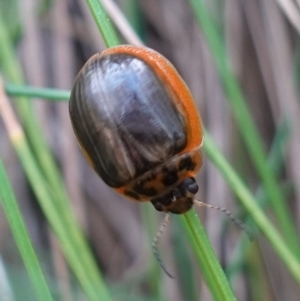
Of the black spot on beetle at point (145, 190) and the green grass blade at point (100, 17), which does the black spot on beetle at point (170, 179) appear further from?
the green grass blade at point (100, 17)

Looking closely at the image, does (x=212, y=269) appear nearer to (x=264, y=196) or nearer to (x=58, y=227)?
(x=58, y=227)

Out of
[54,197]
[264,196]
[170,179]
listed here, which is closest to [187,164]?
[170,179]

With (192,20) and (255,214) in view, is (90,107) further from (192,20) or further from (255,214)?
(192,20)

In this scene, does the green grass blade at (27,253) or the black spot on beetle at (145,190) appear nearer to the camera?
the green grass blade at (27,253)

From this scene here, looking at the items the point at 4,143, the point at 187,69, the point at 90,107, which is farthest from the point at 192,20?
the point at 90,107

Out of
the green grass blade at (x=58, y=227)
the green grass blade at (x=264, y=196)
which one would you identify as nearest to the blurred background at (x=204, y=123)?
the green grass blade at (x=264, y=196)

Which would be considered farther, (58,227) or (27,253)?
(58,227)

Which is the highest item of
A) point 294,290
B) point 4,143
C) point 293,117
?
point 4,143
